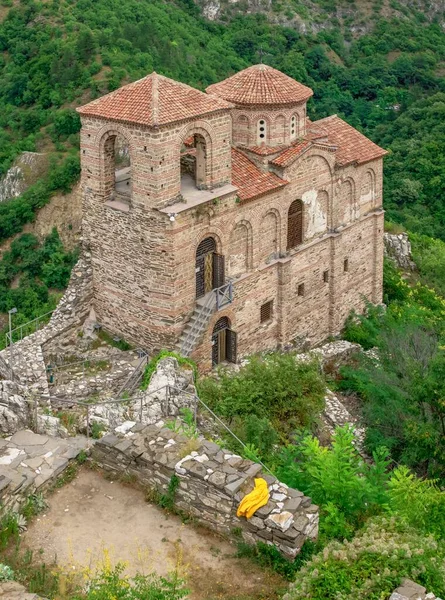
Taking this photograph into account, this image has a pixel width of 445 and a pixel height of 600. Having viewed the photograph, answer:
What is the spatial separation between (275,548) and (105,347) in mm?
11437

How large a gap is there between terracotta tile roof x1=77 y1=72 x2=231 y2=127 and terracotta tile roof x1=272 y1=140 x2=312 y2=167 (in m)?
2.72

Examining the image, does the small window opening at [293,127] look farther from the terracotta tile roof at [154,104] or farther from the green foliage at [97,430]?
the green foliage at [97,430]

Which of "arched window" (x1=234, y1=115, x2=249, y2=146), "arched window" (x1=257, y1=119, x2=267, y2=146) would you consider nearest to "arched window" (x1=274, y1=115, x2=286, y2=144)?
"arched window" (x1=257, y1=119, x2=267, y2=146)

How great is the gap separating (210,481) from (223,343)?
1116 centimetres

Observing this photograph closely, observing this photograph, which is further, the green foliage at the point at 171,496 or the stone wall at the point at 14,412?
the stone wall at the point at 14,412

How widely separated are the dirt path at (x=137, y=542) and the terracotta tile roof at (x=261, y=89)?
13.5 metres

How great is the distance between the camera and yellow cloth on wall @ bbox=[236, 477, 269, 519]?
437 inches

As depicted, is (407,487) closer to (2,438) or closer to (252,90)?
(2,438)

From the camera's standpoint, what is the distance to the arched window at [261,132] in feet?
75.0

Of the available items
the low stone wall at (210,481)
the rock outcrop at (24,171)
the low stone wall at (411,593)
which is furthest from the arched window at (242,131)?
the rock outcrop at (24,171)

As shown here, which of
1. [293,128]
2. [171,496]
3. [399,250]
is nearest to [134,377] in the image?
[171,496]

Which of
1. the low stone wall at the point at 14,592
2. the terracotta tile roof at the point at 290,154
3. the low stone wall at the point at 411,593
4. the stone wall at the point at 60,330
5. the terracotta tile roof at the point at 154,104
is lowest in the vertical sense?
the stone wall at the point at 60,330

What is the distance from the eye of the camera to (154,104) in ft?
62.3

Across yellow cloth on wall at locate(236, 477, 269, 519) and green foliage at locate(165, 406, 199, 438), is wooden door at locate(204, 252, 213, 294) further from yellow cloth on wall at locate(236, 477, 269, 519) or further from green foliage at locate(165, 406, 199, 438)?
yellow cloth on wall at locate(236, 477, 269, 519)
